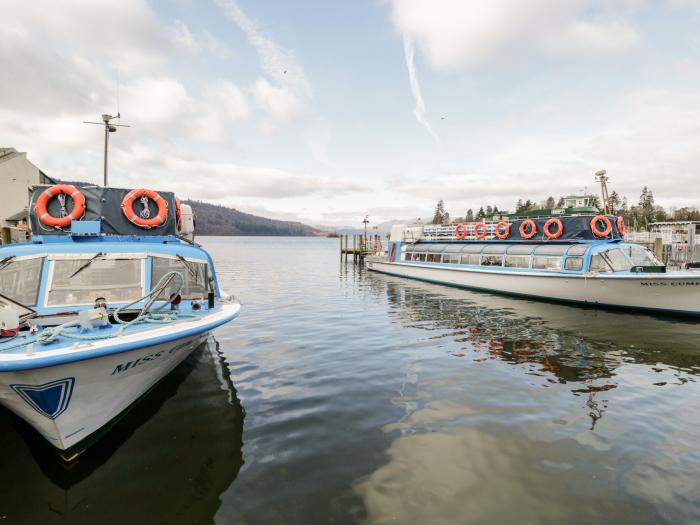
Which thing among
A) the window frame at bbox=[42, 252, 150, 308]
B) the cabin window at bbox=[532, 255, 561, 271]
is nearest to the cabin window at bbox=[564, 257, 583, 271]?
the cabin window at bbox=[532, 255, 561, 271]

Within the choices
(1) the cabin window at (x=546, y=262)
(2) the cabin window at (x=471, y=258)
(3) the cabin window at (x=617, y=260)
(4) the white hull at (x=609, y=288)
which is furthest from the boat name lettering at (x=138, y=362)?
(2) the cabin window at (x=471, y=258)

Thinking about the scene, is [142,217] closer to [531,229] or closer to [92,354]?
[92,354]

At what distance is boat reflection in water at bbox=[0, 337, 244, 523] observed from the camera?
15.5 ft

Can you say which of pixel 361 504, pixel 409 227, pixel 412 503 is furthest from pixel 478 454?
pixel 409 227

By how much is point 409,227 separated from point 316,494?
1187 inches

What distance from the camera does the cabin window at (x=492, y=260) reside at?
78.6 ft

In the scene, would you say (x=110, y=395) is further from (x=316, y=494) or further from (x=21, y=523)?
(x=316, y=494)

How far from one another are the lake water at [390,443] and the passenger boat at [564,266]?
609cm

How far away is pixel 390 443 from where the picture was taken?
20.7 ft

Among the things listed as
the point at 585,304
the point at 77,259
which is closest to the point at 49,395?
the point at 77,259

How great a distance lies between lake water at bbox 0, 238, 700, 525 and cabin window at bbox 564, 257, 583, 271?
7779 millimetres

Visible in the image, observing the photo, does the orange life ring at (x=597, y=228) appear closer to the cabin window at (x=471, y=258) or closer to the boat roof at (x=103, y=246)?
the cabin window at (x=471, y=258)

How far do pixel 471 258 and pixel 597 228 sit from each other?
25.9ft

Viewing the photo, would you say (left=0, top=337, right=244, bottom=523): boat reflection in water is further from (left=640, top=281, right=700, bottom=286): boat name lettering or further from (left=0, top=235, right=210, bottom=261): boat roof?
(left=640, top=281, right=700, bottom=286): boat name lettering
